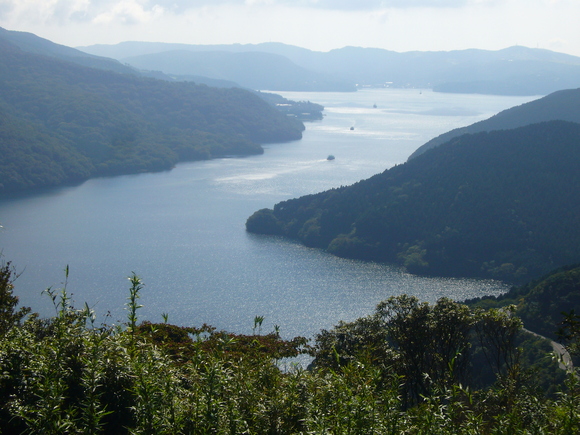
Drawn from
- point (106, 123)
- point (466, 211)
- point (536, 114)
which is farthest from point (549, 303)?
point (106, 123)

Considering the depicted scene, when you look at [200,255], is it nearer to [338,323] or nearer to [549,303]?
[338,323]

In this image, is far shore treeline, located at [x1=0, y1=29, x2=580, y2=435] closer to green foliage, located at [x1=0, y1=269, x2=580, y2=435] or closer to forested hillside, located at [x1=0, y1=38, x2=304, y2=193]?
green foliage, located at [x1=0, y1=269, x2=580, y2=435]

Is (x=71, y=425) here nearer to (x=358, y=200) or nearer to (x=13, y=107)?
(x=358, y=200)

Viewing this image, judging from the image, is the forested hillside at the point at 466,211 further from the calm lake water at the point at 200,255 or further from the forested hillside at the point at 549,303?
the forested hillside at the point at 549,303

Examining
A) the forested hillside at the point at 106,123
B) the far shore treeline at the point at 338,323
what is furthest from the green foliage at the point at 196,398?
the forested hillside at the point at 106,123

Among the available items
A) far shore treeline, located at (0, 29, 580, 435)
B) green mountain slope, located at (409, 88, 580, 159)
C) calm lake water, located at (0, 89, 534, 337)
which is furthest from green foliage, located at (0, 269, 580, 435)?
green mountain slope, located at (409, 88, 580, 159)

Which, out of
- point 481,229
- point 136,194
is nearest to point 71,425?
point 481,229
